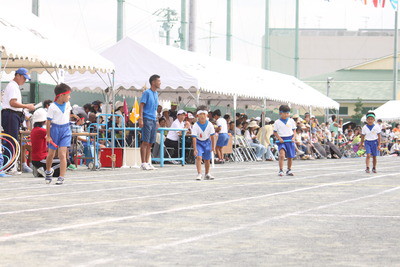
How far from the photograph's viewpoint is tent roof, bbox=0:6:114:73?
18203 mm

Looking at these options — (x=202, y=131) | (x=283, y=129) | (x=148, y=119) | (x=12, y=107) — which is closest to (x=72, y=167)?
(x=148, y=119)

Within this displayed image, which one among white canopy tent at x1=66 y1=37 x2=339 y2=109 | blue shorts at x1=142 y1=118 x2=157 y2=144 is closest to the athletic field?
blue shorts at x1=142 y1=118 x2=157 y2=144

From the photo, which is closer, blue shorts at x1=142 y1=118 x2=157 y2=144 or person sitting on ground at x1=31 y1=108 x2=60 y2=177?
person sitting on ground at x1=31 y1=108 x2=60 y2=177

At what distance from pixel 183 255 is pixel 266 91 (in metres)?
25.1

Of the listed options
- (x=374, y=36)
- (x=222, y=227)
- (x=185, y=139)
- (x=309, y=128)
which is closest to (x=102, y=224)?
(x=222, y=227)

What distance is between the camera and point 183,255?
23.1ft

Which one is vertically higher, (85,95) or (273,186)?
(85,95)

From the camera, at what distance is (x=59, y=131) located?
15.5 meters

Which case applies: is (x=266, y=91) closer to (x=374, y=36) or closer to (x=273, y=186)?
(x=273, y=186)

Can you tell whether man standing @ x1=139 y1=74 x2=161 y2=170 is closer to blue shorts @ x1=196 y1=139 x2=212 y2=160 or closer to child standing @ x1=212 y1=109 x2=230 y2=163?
blue shorts @ x1=196 y1=139 x2=212 y2=160

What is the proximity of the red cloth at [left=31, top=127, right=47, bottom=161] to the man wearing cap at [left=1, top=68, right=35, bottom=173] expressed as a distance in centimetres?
70

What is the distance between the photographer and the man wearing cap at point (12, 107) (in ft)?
59.7

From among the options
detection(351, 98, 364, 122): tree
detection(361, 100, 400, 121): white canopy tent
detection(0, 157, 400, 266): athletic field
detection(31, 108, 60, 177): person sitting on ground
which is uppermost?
detection(351, 98, 364, 122): tree

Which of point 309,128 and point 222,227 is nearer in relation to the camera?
point 222,227
